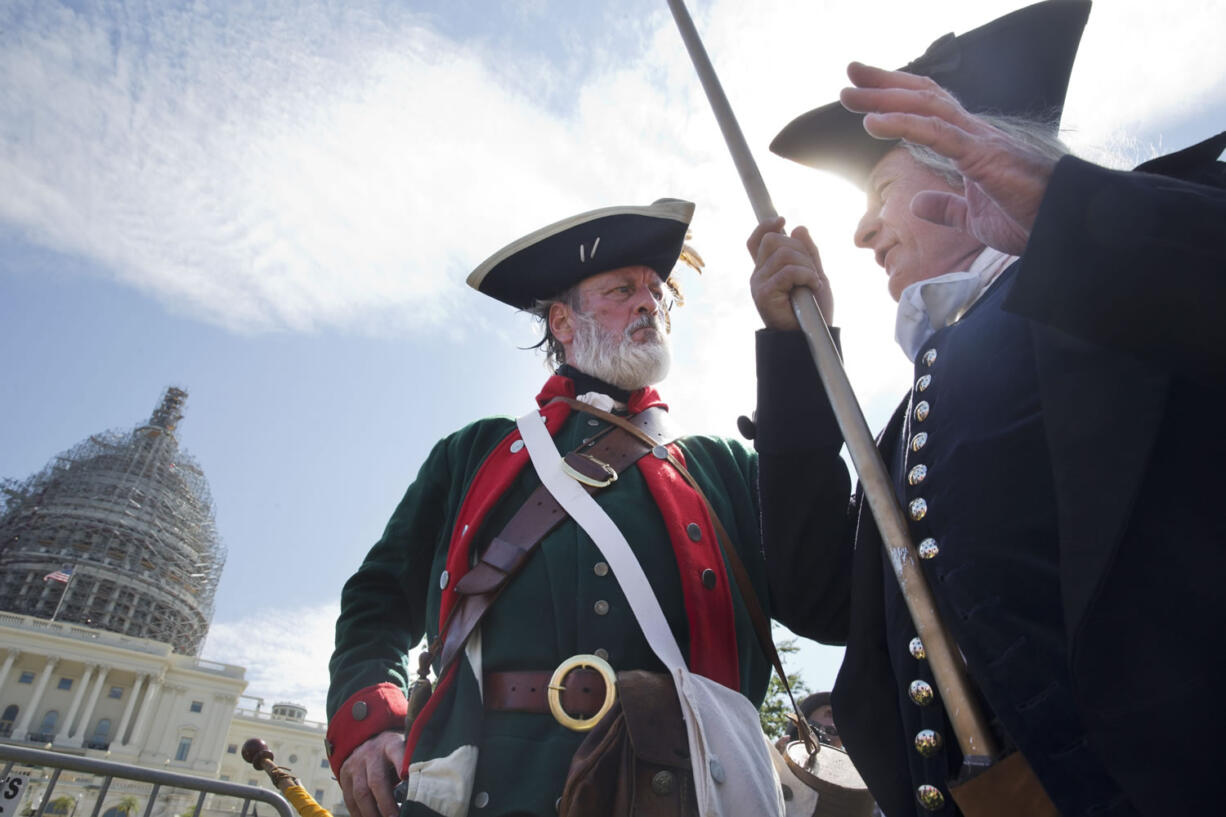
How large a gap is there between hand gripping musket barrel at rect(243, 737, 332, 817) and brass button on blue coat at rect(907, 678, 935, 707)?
368 centimetres

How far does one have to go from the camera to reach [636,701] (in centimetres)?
211

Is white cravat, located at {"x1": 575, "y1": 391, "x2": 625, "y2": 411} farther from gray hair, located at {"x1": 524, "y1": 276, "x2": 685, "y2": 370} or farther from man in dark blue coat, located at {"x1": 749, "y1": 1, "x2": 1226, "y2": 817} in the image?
man in dark blue coat, located at {"x1": 749, "y1": 1, "x2": 1226, "y2": 817}

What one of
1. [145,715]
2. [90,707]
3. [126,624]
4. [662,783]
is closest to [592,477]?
[662,783]

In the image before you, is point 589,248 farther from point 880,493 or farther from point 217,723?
point 217,723

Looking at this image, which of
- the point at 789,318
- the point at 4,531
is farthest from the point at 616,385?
the point at 4,531

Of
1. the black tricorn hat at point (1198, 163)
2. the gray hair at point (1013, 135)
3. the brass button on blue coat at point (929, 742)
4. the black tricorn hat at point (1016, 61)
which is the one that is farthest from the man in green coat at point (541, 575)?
the black tricorn hat at point (1016, 61)

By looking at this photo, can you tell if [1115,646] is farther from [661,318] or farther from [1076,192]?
[661,318]

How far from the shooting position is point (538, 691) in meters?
2.33

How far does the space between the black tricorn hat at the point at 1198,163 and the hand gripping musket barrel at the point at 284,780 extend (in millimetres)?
4514

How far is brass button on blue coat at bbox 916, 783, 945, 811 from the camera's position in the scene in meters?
1.45

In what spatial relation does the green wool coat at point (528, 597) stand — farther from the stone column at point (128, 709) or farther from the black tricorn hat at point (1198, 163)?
the stone column at point (128, 709)

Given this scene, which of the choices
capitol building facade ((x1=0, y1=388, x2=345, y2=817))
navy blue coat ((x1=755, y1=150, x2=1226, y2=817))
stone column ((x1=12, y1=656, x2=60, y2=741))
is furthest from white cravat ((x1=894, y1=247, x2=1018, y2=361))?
stone column ((x1=12, y1=656, x2=60, y2=741))

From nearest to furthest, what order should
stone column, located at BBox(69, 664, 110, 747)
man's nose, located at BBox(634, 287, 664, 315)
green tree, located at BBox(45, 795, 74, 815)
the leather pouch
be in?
the leather pouch < man's nose, located at BBox(634, 287, 664, 315) < green tree, located at BBox(45, 795, 74, 815) < stone column, located at BBox(69, 664, 110, 747)

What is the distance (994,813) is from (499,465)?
85.3 inches
